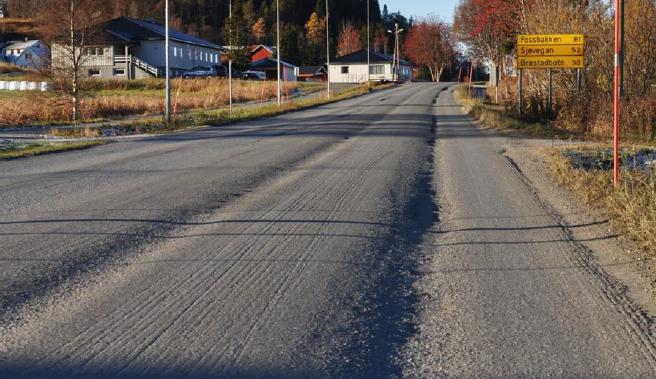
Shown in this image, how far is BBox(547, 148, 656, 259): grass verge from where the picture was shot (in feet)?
25.0

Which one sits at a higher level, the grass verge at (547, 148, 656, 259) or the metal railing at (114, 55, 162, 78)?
Result: the metal railing at (114, 55, 162, 78)

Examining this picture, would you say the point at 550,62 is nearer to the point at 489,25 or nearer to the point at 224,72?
the point at 489,25

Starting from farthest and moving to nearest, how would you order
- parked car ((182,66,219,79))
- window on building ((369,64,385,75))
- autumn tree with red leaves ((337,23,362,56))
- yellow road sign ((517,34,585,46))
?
autumn tree with red leaves ((337,23,362,56)), window on building ((369,64,385,75)), parked car ((182,66,219,79)), yellow road sign ((517,34,585,46))

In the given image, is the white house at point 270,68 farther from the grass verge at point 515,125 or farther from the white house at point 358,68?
the grass verge at point 515,125

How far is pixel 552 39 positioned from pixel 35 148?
15728 mm

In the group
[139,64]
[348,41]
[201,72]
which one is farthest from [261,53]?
[139,64]

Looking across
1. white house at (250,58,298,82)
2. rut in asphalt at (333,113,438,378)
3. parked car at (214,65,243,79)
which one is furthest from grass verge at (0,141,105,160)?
white house at (250,58,298,82)

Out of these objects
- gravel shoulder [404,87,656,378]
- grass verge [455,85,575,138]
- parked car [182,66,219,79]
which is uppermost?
parked car [182,66,219,79]

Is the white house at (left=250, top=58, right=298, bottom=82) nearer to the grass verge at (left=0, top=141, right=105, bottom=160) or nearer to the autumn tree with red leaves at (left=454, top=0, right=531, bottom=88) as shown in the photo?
the autumn tree with red leaves at (left=454, top=0, right=531, bottom=88)

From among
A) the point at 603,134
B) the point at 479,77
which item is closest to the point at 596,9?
the point at 603,134

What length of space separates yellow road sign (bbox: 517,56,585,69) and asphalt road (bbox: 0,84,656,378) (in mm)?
12992

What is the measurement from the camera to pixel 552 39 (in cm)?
2439

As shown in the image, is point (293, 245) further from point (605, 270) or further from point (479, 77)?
point (479, 77)

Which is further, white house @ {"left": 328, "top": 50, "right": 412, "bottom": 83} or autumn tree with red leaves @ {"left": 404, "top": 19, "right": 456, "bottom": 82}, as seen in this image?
autumn tree with red leaves @ {"left": 404, "top": 19, "right": 456, "bottom": 82}
